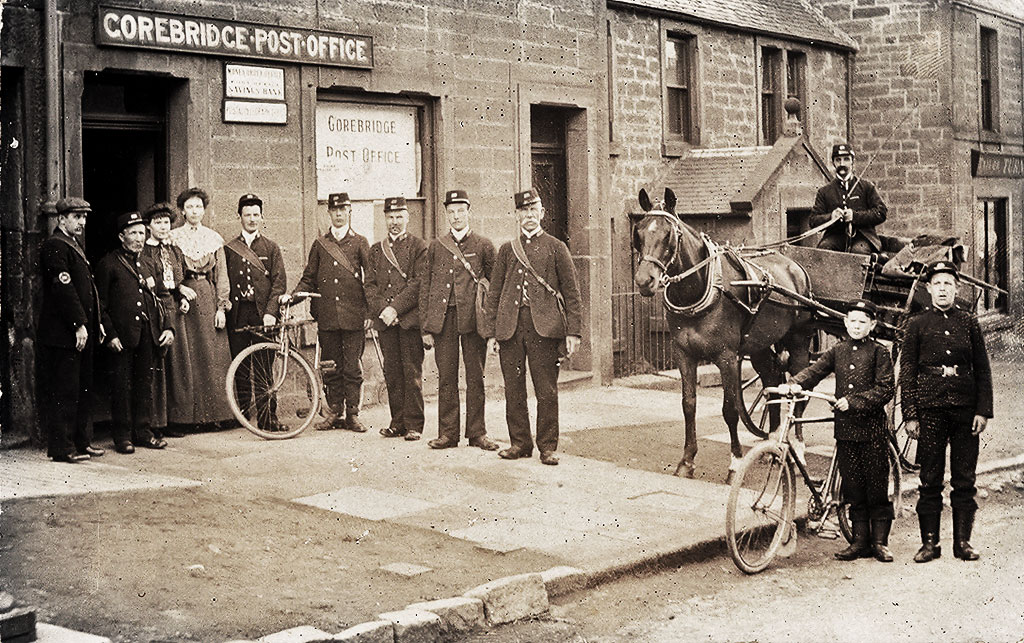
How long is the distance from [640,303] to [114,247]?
8120 mm

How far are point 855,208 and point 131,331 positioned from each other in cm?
668

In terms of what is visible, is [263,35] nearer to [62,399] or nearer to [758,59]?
[62,399]

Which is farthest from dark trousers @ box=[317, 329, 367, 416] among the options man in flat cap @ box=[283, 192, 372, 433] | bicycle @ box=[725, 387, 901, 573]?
bicycle @ box=[725, 387, 901, 573]

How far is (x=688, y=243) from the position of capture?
10.5m

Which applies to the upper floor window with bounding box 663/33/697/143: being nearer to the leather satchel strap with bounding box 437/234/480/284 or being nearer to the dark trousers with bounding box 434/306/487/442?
the leather satchel strap with bounding box 437/234/480/284

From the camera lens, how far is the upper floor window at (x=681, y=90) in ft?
59.9

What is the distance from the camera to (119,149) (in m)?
11.3

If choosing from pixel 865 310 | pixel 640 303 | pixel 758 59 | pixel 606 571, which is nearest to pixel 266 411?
pixel 606 571

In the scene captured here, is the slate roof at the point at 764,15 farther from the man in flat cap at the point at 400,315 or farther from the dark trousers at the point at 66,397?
the dark trousers at the point at 66,397

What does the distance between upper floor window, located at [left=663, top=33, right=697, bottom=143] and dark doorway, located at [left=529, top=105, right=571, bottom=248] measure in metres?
2.49

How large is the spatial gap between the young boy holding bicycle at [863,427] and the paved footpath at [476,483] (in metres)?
0.96

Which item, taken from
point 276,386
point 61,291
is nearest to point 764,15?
point 276,386

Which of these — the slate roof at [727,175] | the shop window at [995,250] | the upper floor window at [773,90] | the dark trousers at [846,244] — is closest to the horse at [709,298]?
the dark trousers at [846,244]

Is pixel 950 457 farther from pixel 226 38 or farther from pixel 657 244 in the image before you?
pixel 226 38
